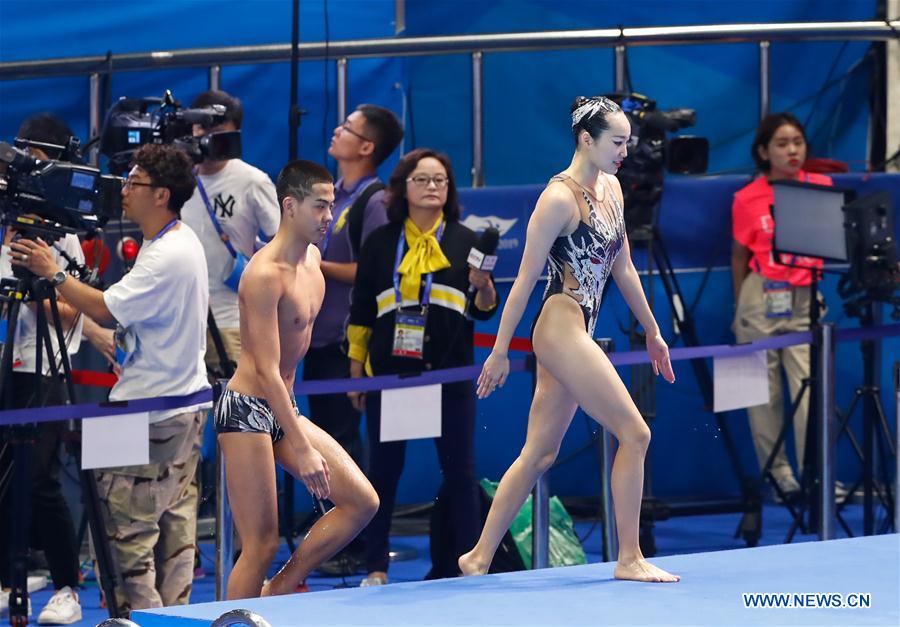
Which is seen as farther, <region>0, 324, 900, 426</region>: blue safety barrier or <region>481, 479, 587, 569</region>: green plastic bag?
<region>481, 479, 587, 569</region>: green plastic bag

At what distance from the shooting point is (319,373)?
6.99 m

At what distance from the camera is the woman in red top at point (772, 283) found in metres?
7.98

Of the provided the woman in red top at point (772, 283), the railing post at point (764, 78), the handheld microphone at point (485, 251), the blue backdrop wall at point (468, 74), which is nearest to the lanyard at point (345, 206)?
the handheld microphone at point (485, 251)

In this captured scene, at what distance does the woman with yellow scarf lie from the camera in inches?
252

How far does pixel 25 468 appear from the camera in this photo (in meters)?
5.93

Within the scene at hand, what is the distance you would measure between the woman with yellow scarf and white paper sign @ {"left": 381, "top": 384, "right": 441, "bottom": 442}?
15 cm

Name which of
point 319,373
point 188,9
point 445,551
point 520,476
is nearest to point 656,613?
point 520,476

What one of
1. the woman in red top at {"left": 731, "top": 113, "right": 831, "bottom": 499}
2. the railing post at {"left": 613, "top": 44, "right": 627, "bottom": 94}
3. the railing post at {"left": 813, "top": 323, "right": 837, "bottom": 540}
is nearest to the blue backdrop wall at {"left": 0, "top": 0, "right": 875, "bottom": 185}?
the railing post at {"left": 613, "top": 44, "right": 627, "bottom": 94}

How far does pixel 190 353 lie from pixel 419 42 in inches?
114

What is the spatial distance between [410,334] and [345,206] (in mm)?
807

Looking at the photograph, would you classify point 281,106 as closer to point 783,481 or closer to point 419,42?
point 419,42

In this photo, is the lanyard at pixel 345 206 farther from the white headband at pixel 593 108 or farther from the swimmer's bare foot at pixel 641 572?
the swimmer's bare foot at pixel 641 572

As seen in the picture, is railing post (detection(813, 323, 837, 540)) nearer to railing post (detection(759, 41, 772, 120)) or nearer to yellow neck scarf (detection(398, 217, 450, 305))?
yellow neck scarf (detection(398, 217, 450, 305))

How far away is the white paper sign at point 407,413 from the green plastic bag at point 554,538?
616mm
